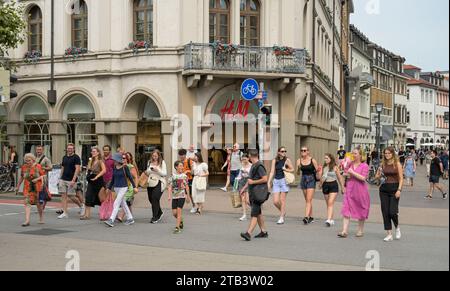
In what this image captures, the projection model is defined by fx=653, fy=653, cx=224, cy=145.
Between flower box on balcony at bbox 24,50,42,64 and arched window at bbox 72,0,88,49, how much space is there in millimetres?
2019

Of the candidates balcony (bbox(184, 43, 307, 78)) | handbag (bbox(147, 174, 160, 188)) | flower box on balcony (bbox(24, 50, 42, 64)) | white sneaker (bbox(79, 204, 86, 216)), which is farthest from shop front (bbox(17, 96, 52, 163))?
handbag (bbox(147, 174, 160, 188))

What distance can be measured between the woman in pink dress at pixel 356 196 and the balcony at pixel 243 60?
1397 centimetres

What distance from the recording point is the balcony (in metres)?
26.2

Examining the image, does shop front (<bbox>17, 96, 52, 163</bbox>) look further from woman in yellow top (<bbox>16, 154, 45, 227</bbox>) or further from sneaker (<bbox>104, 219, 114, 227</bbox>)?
sneaker (<bbox>104, 219, 114, 227</bbox>)

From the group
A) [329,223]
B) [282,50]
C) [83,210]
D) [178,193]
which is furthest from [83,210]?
[282,50]

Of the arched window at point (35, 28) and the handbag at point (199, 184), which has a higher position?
the arched window at point (35, 28)

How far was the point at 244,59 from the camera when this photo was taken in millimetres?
26641

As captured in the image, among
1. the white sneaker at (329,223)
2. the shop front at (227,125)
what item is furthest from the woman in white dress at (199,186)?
the shop front at (227,125)

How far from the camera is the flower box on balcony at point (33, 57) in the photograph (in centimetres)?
3058

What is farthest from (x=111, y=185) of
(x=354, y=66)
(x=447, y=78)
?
(x=354, y=66)

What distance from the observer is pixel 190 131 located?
26844mm

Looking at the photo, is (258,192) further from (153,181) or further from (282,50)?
(282,50)

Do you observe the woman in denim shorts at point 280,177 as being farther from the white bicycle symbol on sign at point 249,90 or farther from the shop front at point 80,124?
the shop front at point 80,124

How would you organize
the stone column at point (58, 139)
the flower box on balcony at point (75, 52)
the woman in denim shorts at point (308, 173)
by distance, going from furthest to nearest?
1. the stone column at point (58, 139)
2. the flower box on balcony at point (75, 52)
3. the woman in denim shorts at point (308, 173)
